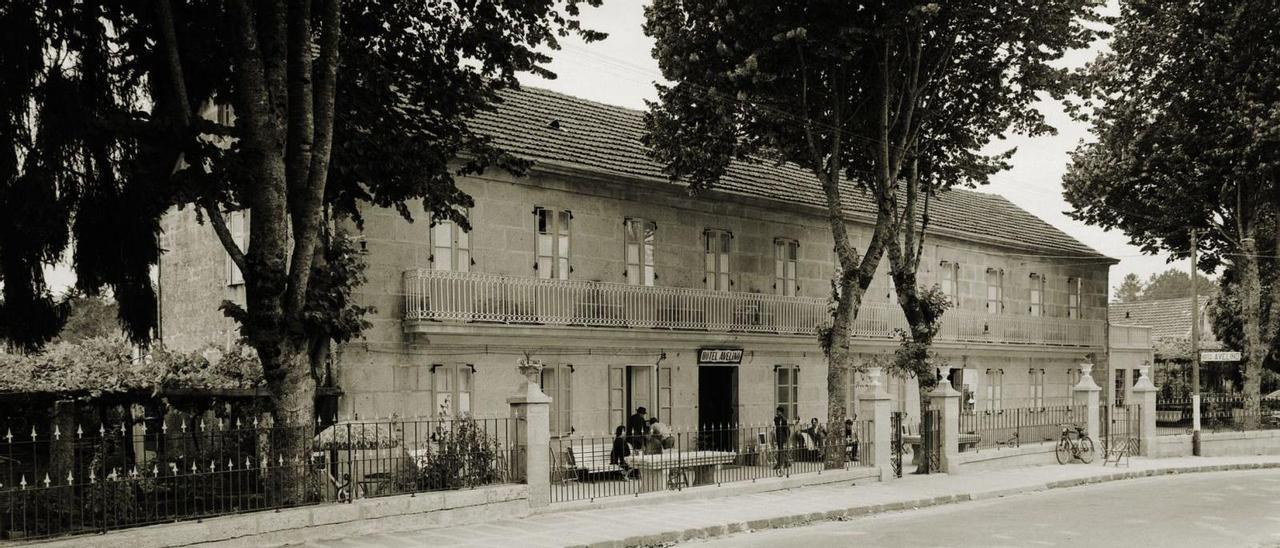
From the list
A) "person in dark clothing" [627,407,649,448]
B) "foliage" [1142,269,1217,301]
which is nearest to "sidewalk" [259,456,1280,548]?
"person in dark clothing" [627,407,649,448]

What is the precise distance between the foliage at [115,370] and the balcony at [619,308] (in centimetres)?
345

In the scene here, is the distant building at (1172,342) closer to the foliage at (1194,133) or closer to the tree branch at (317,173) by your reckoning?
the foliage at (1194,133)

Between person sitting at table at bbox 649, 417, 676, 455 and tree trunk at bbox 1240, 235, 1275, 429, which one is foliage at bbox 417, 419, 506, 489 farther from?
tree trunk at bbox 1240, 235, 1275, 429

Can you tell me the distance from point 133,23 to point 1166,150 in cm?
3028

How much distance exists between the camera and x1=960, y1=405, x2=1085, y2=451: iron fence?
2398cm

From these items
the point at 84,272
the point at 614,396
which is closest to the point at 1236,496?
the point at 614,396

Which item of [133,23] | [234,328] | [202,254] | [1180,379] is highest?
[133,23]

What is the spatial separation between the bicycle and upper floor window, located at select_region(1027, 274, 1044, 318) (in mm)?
14677

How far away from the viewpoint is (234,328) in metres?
21.3

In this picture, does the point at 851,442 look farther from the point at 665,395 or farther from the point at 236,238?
the point at 236,238

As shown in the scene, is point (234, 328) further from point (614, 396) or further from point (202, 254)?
point (614, 396)

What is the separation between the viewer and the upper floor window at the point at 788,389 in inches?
1171

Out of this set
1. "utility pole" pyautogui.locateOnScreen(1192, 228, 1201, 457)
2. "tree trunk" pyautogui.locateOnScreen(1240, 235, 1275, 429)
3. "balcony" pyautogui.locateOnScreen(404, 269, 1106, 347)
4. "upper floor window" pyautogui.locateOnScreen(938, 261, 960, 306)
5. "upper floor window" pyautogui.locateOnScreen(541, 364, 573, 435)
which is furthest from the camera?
"upper floor window" pyautogui.locateOnScreen(938, 261, 960, 306)

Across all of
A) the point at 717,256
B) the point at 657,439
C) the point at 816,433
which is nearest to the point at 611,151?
the point at 717,256
